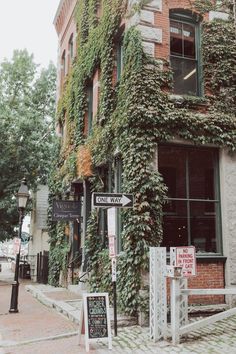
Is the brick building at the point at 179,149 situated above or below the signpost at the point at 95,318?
above

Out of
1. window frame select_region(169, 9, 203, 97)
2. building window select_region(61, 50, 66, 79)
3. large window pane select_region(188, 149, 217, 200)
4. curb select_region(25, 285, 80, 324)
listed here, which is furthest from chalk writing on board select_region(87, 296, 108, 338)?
building window select_region(61, 50, 66, 79)

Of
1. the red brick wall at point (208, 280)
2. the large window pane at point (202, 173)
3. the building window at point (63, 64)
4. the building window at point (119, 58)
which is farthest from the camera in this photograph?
the building window at point (63, 64)

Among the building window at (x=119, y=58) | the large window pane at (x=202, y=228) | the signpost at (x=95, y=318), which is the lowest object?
the signpost at (x=95, y=318)

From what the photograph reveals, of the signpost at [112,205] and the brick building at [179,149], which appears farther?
the brick building at [179,149]

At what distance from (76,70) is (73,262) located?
756cm

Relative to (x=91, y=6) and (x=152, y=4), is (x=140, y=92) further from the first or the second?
(x=91, y=6)

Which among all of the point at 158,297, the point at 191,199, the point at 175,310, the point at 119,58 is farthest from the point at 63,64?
the point at 175,310

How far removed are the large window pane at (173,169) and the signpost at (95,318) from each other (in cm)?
378

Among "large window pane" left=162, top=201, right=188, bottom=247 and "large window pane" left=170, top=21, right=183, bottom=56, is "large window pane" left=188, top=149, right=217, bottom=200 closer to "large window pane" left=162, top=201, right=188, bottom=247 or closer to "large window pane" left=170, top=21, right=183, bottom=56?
"large window pane" left=162, top=201, right=188, bottom=247

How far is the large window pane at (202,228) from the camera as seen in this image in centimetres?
1033

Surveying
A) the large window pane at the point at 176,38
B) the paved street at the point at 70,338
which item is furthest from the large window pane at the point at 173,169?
the paved street at the point at 70,338

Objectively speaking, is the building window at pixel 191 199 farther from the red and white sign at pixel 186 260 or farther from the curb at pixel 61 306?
the curb at pixel 61 306

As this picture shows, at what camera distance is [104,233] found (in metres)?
12.4

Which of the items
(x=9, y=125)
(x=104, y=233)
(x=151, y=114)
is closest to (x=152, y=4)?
(x=151, y=114)
